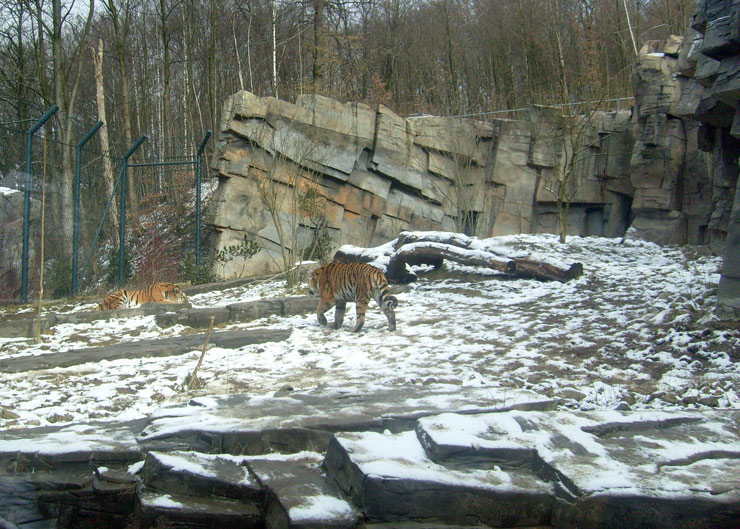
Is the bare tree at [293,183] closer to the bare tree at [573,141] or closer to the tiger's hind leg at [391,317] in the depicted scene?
the bare tree at [573,141]

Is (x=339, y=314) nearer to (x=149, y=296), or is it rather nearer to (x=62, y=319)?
(x=62, y=319)

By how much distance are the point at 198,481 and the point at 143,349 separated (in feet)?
13.5

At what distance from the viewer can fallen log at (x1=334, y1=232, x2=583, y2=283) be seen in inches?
407

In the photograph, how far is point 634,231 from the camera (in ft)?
49.8

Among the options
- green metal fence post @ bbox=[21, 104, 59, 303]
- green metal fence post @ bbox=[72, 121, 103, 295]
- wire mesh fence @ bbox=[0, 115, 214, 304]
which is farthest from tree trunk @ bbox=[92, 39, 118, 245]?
green metal fence post @ bbox=[21, 104, 59, 303]

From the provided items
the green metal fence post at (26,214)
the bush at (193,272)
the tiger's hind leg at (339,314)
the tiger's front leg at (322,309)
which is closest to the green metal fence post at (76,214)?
the green metal fence post at (26,214)

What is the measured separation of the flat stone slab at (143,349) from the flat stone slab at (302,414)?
2793 mm

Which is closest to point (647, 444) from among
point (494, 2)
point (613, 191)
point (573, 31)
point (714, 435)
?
point (714, 435)

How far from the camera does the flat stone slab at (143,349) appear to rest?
6.34 m

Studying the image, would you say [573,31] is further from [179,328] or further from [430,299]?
[179,328]

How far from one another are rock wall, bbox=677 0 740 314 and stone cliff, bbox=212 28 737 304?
3.04m

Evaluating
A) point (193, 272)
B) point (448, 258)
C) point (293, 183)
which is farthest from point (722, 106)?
point (193, 272)

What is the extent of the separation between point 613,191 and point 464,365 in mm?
13580

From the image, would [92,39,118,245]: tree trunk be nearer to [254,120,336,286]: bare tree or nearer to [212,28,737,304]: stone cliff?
[212,28,737,304]: stone cliff
